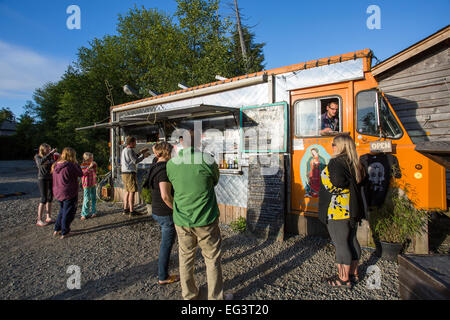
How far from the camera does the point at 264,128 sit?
16.0 ft

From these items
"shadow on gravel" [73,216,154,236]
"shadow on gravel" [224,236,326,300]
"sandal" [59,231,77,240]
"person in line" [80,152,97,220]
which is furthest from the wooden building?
"sandal" [59,231,77,240]

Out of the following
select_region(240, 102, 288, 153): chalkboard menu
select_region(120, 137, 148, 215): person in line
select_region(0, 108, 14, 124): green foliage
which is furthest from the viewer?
select_region(0, 108, 14, 124): green foliage

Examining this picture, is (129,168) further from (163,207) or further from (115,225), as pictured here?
(163,207)

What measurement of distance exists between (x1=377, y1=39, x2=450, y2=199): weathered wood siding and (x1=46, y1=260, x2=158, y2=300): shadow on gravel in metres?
6.12

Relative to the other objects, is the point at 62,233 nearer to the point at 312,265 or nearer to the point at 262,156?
the point at 262,156

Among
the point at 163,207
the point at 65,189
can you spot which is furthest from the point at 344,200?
the point at 65,189

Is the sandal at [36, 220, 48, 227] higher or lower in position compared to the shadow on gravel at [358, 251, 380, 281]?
higher

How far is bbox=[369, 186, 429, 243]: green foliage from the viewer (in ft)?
11.5

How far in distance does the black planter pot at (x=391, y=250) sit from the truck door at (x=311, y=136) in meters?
1.14

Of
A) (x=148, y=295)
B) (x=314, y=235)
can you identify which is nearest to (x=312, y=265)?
(x=314, y=235)

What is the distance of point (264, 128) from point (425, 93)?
3676 mm

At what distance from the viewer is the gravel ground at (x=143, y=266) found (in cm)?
291

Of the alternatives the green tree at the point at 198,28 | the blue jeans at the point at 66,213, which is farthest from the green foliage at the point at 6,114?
the blue jeans at the point at 66,213

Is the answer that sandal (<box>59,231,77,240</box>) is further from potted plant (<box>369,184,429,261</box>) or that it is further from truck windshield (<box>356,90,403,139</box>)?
truck windshield (<box>356,90,403,139</box>)
